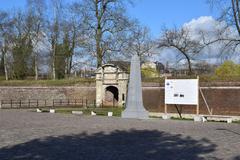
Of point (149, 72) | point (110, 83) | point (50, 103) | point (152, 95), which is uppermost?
point (149, 72)

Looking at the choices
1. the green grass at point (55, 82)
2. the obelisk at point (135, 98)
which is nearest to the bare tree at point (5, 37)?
the green grass at point (55, 82)

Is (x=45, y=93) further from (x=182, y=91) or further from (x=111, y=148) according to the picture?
(x=111, y=148)

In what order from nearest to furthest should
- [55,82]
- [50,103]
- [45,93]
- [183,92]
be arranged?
[183,92]
[50,103]
[45,93]
[55,82]

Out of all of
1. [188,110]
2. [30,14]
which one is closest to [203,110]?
[188,110]

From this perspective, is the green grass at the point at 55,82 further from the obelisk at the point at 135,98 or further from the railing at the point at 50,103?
the obelisk at the point at 135,98

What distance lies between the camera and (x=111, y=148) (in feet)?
36.4

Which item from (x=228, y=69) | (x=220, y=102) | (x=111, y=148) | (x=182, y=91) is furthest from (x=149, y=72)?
(x=111, y=148)

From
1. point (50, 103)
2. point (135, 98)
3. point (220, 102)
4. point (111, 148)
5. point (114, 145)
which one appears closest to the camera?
point (111, 148)

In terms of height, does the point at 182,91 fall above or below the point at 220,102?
above

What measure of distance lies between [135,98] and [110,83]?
17333 mm

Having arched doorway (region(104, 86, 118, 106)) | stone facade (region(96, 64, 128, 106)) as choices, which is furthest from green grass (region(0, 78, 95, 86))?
stone facade (region(96, 64, 128, 106))

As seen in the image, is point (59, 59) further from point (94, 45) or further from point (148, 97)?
point (148, 97)

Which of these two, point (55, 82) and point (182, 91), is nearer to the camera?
point (182, 91)

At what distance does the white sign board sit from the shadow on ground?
11.0 meters
